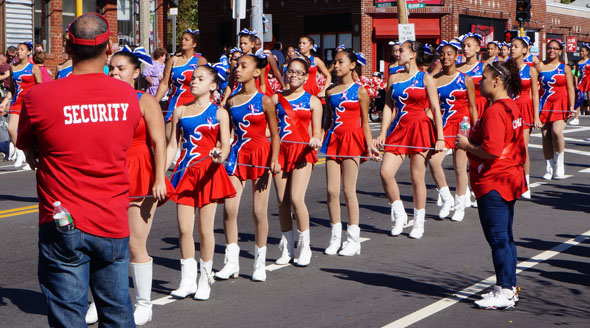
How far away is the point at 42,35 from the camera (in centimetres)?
2786

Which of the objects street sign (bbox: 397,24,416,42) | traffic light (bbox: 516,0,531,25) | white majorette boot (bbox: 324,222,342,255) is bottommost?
white majorette boot (bbox: 324,222,342,255)

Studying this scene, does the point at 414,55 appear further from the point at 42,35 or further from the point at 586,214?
the point at 42,35

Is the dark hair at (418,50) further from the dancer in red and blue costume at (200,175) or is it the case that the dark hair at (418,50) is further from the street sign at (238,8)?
the street sign at (238,8)

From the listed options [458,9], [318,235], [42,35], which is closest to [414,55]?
[318,235]

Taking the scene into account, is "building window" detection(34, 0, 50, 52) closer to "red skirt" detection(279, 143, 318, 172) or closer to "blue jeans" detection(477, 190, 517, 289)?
"red skirt" detection(279, 143, 318, 172)

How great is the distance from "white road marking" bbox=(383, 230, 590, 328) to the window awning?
30111 mm

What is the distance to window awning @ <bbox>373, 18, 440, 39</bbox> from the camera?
38.8m

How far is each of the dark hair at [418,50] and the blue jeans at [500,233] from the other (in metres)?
2.95

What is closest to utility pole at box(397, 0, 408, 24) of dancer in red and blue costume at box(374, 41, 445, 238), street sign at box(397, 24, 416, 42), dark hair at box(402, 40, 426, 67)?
street sign at box(397, 24, 416, 42)

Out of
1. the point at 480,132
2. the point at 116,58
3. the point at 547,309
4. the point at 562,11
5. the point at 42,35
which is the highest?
the point at 562,11

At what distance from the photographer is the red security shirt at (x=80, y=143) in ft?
13.5

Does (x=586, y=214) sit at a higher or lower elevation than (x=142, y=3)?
lower

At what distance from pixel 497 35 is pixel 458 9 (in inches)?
234

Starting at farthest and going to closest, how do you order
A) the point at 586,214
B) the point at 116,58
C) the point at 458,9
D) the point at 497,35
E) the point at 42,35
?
the point at 497,35 < the point at 458,9 < the point at 42,35 < the point at 586,214 < the point at 116,58
